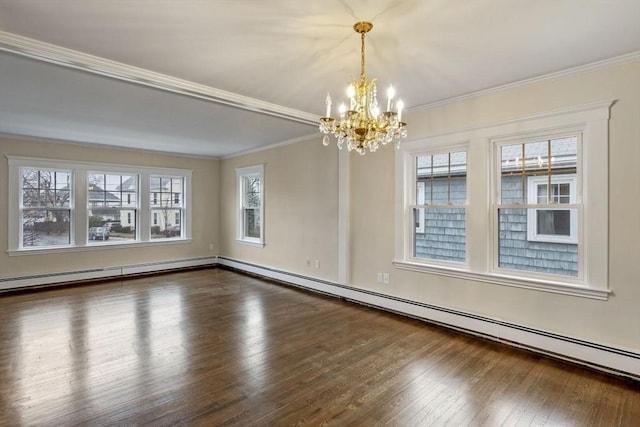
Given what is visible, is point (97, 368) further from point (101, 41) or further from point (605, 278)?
point (605, 278)

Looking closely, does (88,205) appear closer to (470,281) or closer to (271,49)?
(271,49)

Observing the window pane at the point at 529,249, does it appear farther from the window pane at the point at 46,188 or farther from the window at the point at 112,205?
the window pane at the point at 46,188

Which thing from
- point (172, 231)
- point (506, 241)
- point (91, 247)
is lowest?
point (91, 247)

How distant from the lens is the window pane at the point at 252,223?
6843 millimetres

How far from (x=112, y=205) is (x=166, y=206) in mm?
1001

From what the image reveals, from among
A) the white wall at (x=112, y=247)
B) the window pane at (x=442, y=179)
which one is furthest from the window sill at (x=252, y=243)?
the window pane at (x=442, y=179)

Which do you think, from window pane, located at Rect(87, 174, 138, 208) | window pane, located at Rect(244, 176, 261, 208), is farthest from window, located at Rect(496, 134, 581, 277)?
window pane, located at Rect(87, 174, 138, 208)

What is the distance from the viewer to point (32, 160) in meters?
5.47

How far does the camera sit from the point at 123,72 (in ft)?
9.47

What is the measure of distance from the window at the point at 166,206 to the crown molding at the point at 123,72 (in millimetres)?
4074

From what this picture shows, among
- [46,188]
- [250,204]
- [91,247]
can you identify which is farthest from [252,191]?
[46,188]

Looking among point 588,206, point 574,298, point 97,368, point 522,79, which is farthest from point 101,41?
point 574,298

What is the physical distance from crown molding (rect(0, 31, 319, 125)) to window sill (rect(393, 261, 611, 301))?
8.24 ft

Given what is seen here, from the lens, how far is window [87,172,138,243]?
6.19m
